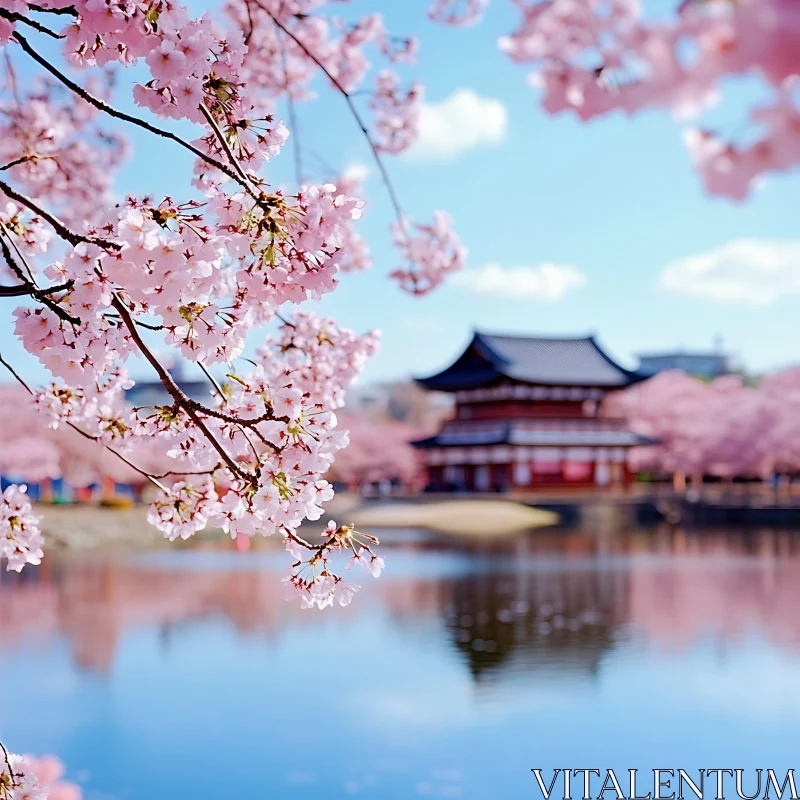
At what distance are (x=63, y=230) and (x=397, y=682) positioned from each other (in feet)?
21.2

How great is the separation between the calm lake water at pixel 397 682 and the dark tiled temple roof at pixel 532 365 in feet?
58.0

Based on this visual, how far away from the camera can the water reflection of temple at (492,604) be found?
30.5ft

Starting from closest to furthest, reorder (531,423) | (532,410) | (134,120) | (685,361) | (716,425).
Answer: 1. (134,120)
2. (531,423)
3. (532,410)
4. (716,425)
5. (685,361)

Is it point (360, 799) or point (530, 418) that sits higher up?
point (530, 418)

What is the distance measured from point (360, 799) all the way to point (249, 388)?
12.6 feet

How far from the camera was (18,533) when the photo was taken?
3002 millimetres

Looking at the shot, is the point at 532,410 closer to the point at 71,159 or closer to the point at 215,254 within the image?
the point at 71,159

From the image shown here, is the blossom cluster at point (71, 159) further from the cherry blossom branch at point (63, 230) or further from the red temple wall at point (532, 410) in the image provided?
the red temple wall at point (532, 410)

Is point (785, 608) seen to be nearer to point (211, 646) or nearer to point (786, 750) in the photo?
point (786, 750)

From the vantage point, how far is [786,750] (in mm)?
6430

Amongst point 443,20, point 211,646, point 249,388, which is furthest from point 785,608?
point 249,388

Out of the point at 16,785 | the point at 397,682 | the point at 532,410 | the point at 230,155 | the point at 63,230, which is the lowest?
the point at 397,682

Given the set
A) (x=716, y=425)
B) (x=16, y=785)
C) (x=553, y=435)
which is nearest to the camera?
(x=16, y=785)

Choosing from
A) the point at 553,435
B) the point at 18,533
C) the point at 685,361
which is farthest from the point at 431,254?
the point at 685,361
